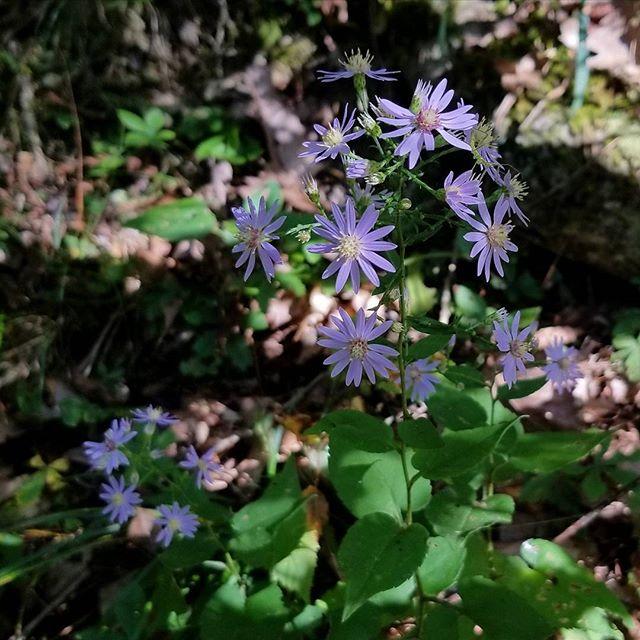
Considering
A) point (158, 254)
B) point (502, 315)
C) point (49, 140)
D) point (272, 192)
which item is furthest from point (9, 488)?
point (502, 315)

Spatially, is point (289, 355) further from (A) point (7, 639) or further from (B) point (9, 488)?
(A) point (7, 639)

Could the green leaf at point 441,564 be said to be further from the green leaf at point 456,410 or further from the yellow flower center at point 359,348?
the yellow flower center at point 359,348

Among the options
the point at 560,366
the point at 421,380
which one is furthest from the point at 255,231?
the point at 560,366

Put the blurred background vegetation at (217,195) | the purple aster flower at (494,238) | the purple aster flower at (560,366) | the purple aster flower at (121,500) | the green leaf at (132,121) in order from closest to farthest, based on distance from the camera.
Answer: the purple aster flower at (494,238) < the purple aster flower at (121,500) < the purple aster flower at (560,366) < the blurred background vegetation at (217,195) < the green leaf at (132,121)

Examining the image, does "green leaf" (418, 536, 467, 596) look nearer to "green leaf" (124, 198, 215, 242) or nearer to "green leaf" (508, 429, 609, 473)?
"green leaf" (508, 429, 609, 473)

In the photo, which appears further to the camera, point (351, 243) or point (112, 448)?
point (112, 448)

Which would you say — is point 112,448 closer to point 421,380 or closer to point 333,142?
point 421,380

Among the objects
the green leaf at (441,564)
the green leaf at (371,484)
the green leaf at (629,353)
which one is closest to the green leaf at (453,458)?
the green leaf at (371,484)
